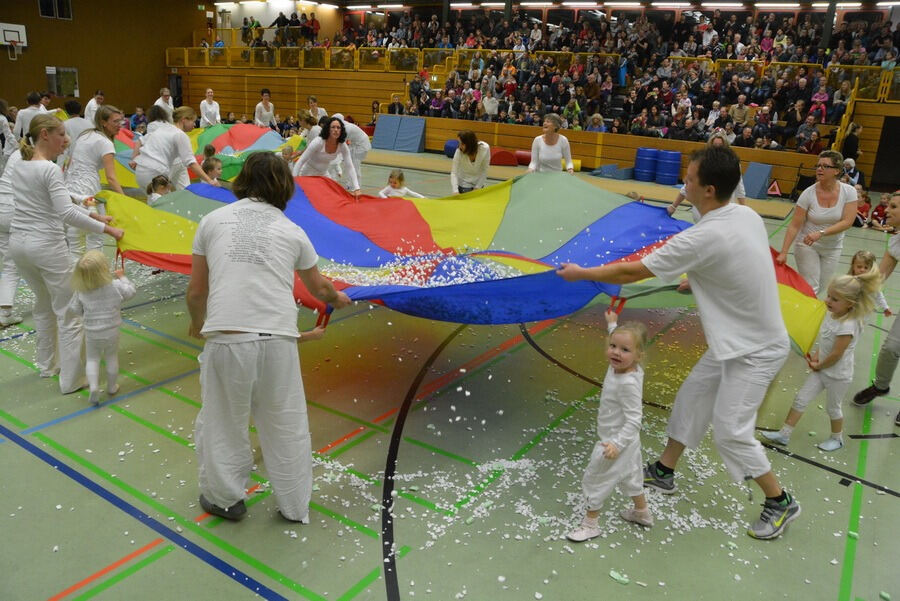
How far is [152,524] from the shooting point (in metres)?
2.67

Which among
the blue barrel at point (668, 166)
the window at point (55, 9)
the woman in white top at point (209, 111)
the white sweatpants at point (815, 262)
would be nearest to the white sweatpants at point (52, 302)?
the white sweatpants at point (815, 262)

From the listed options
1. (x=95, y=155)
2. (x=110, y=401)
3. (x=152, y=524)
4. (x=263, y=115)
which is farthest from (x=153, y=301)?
(x=263, y=115)

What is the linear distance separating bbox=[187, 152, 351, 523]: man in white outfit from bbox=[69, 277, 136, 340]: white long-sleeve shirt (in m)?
1.24

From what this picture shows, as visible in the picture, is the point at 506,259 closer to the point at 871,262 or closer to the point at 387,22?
the point at 871,262

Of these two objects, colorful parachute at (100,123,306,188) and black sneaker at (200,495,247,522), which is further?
colorful parachute at (100,123,306,188)

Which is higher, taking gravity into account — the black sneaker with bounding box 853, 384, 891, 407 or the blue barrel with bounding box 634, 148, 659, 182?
the blue barrel with bounding box 634, 148, 659, 182

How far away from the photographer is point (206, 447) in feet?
8.51

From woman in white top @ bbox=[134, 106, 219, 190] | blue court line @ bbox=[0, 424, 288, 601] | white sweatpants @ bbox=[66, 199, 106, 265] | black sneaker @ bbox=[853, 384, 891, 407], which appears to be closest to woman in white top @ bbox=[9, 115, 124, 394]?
blue court line @ bbox=[0, 424, 288, 601]

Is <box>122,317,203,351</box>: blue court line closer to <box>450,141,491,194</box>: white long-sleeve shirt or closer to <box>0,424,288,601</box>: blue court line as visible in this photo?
<box>0,424,288,601</box>: blue court line

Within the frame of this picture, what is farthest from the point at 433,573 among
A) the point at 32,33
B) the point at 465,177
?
the point at 32,33

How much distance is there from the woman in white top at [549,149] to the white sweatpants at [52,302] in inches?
152

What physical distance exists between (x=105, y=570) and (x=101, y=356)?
5.47 ft

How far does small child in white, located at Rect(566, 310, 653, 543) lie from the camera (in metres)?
2.52

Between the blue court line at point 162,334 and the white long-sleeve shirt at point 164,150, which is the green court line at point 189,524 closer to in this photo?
the blue court line at point 162,334
